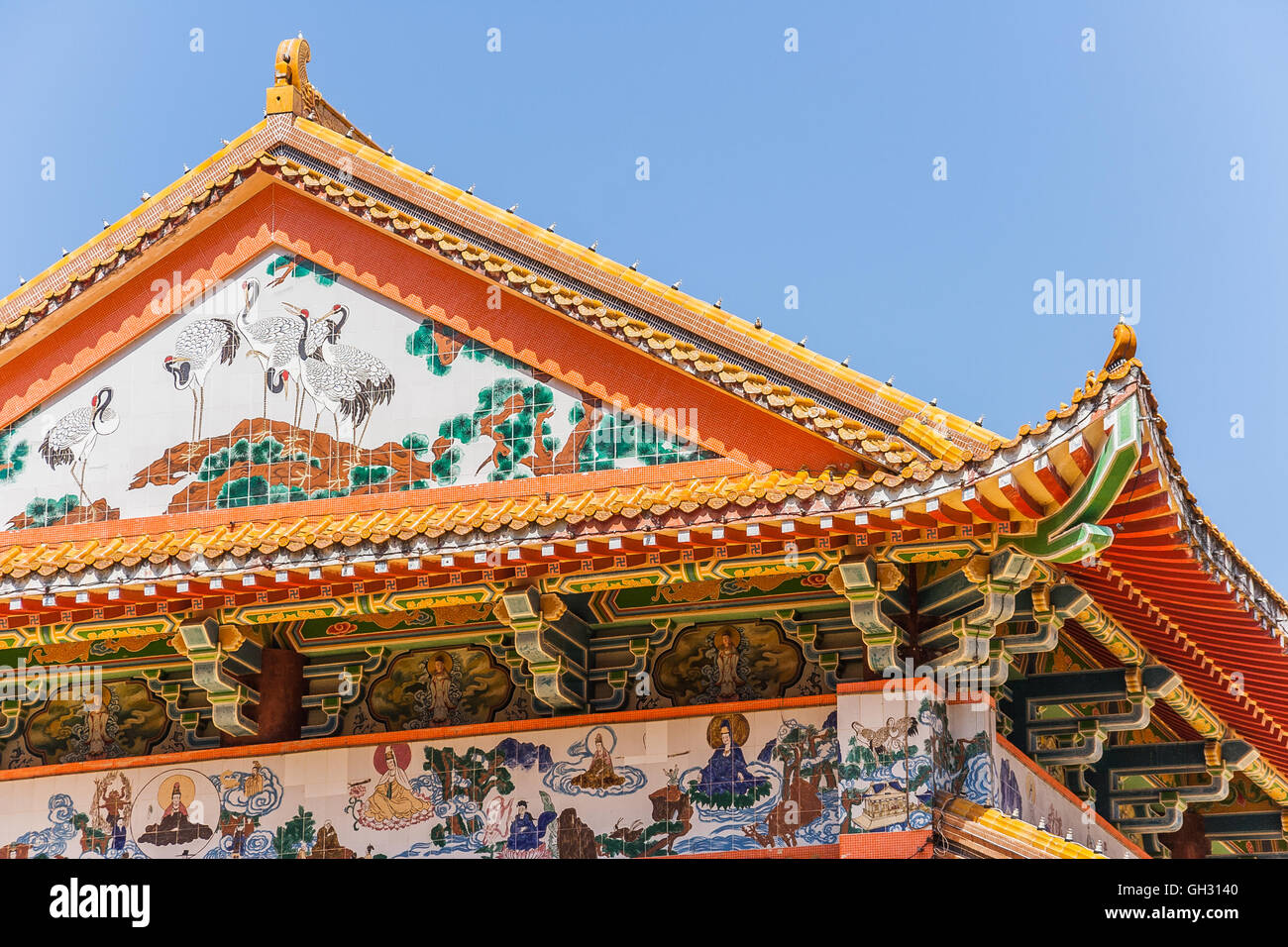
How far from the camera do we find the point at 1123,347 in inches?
463

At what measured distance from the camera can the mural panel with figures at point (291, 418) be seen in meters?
14.6

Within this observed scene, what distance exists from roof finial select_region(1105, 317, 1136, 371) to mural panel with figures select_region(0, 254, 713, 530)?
3.59 meters

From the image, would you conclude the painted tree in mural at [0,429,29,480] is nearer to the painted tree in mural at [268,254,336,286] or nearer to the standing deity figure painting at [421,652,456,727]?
the painted tree in mural at [268,254,336,286]

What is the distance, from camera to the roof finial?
1172cm

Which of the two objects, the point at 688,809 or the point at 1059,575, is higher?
the point at 1059,575

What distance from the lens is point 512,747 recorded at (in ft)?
45.7

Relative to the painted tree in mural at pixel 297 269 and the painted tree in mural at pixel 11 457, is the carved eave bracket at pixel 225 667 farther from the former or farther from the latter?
the painted tree in mural at pixel 297 269

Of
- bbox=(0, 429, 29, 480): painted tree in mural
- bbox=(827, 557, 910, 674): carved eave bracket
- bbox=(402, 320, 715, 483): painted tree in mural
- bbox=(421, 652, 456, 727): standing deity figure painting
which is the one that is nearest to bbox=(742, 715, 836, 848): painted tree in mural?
bbox=(827, 557, 910, 674): carved eave bracket

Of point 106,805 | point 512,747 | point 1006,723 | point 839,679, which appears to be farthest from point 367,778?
point 1006,723

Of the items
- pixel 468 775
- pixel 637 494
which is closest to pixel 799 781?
pixel 637 494

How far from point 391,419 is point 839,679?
13.4 ft

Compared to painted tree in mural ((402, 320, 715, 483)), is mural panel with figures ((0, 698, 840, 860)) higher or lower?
lower
